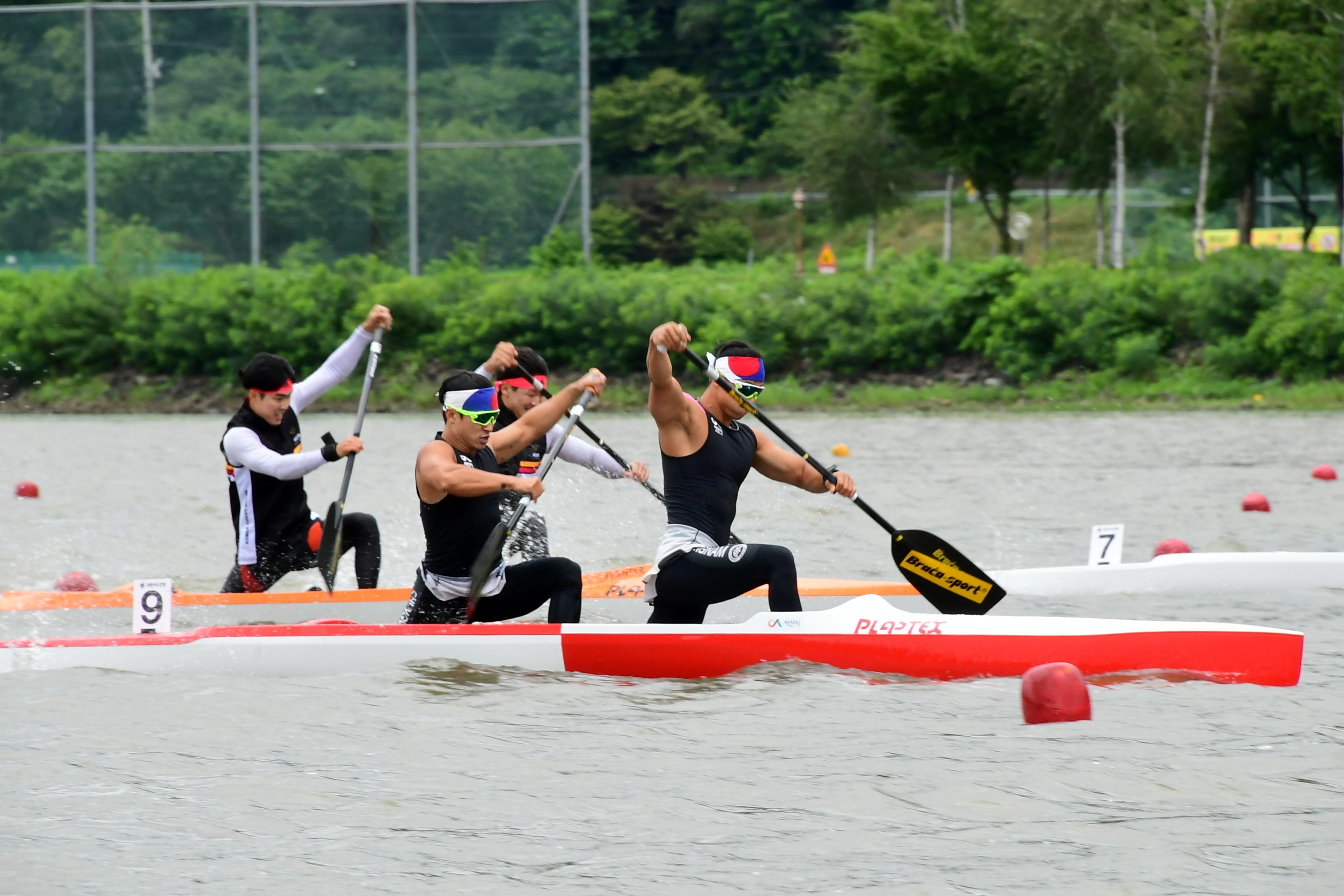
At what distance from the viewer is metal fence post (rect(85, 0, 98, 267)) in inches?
988

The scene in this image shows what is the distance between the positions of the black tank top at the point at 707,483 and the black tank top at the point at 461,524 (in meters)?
0.77

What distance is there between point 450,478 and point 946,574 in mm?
2536

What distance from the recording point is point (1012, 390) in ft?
73.6

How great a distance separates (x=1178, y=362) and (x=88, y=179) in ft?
54.0

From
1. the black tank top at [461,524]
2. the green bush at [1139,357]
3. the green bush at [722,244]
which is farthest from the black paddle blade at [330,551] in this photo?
the green bush at [722,244]

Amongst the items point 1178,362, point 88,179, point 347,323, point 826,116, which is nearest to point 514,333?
point 347,323

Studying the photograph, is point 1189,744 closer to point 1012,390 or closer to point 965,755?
point 965,755

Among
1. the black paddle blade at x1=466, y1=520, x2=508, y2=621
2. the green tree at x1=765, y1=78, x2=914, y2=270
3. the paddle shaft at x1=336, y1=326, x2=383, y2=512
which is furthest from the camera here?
the green tree at x1=765, y1=78, x2=914, y2=270

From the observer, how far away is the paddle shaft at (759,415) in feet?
23.3

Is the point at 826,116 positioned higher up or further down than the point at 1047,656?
higher up

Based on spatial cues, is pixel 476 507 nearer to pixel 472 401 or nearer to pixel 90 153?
pixel 472 401

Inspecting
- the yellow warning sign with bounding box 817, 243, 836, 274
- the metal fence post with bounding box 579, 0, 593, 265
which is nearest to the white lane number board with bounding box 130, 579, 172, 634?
the metal fence post with bounding box 579, 0, 593, 265

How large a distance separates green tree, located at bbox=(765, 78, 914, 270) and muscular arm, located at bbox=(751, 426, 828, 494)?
31193 millimetres

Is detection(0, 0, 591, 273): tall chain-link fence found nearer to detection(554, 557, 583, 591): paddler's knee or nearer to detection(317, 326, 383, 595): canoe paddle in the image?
detection(317, 326, 383, 595): canoe paddle
